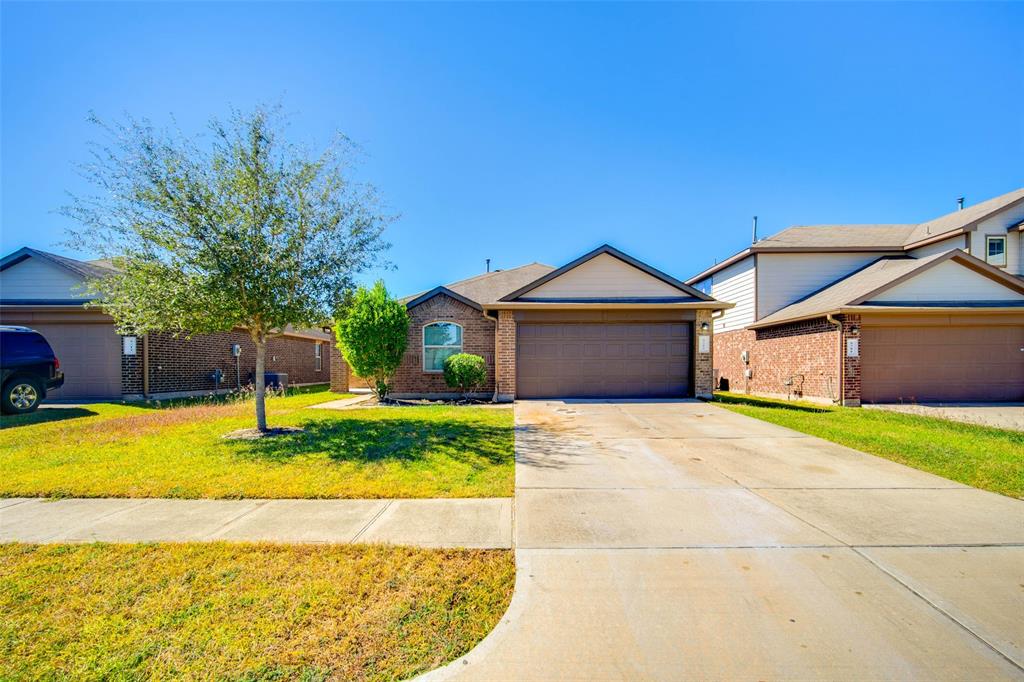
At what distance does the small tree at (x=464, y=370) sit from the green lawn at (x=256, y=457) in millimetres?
3247

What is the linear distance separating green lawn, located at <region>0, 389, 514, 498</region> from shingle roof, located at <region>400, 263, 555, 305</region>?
7.19 m

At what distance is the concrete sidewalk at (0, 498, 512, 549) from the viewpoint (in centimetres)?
362

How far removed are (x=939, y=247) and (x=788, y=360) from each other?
8.20 m

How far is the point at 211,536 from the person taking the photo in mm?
3654

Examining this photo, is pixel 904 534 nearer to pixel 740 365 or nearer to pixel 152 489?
pixel 152 489

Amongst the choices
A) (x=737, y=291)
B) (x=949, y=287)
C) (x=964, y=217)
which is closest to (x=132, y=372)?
(x=737, y=291)

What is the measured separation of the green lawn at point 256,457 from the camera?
485 centimetres

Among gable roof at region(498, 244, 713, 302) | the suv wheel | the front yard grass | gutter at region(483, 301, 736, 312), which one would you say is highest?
gable roof at region(498, 244, 713, 302)

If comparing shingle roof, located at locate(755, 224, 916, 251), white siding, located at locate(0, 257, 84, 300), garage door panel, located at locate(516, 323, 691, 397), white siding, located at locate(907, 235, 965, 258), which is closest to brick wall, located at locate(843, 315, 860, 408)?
garage door panel, located at locate(516, 323, 691, 397)

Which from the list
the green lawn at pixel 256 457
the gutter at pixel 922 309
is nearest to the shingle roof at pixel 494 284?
the green lawn at pixel 256 457

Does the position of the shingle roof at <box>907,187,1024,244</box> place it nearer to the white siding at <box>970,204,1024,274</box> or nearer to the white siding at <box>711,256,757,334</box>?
the white siding at <box>970,204,1024,274</box>

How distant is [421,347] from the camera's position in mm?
14156

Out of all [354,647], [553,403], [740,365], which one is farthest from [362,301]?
[740,365]

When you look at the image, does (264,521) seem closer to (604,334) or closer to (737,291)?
(604,334)
